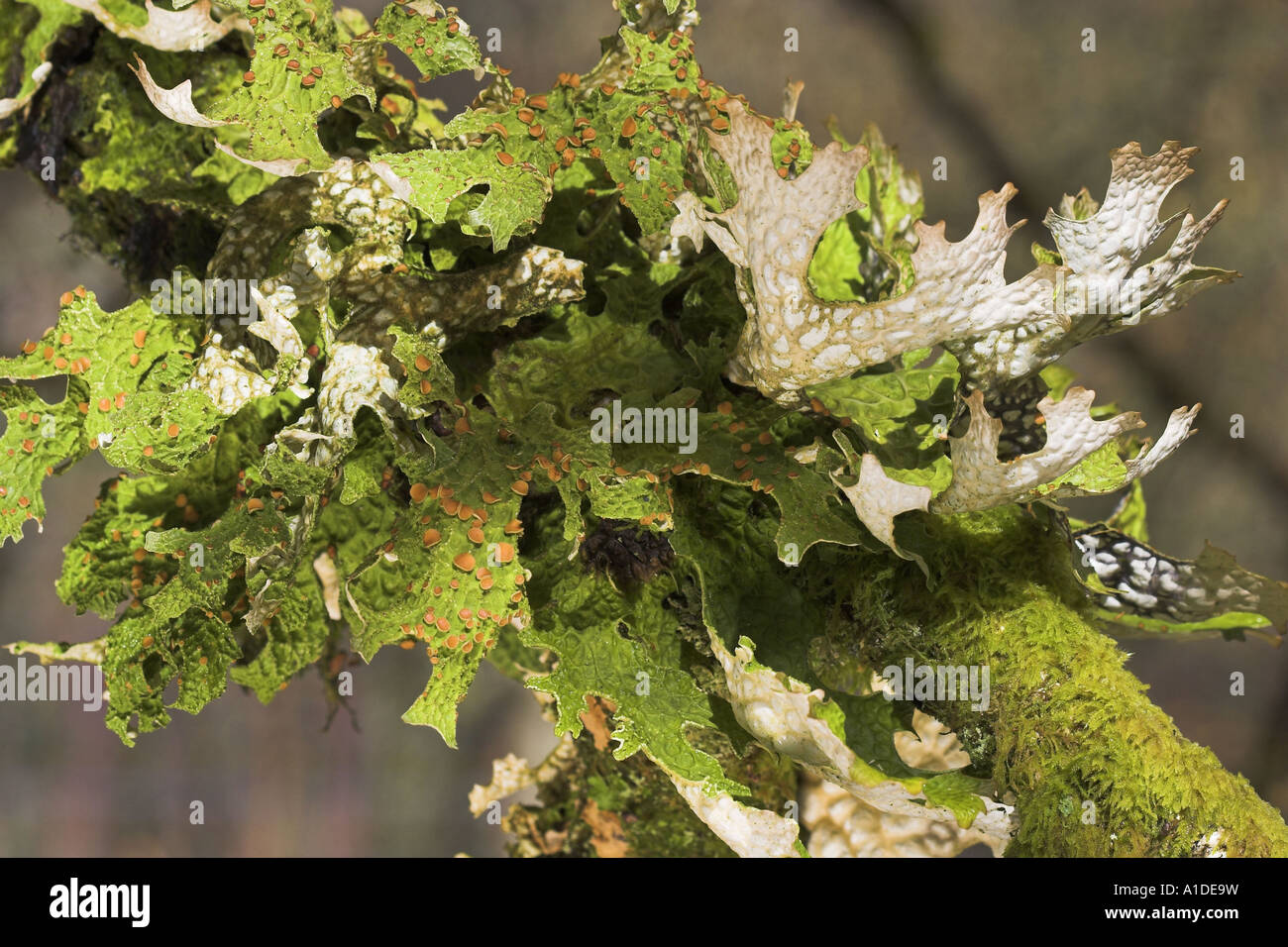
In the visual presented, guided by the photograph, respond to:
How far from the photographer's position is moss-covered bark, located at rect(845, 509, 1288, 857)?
0.64 m

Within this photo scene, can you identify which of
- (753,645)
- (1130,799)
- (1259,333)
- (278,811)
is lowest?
(278,811)

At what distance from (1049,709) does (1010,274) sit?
3.35ft

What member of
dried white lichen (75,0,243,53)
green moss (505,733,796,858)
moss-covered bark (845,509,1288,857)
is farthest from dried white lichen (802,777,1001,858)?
dried white lichen (75,0,243,53)

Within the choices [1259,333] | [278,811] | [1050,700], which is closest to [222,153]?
[1050,700]

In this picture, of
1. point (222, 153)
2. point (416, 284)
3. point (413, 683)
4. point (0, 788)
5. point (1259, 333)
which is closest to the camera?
point (416, 284)

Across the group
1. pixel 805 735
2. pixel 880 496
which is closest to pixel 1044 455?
pixel 880 496

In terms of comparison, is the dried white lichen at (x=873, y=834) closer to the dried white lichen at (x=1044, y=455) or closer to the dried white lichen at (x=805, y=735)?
the dried white lichen at (x=805, y=735)

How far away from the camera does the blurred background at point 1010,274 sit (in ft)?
4.31

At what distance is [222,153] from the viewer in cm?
85

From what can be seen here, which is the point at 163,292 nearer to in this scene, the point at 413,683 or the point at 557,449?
the point at 557,449

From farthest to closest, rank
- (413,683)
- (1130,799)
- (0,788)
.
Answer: (413,683) < (0,788) < (1130,799)

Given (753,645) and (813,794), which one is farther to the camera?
(813,794)

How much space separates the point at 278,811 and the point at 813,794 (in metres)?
1.41

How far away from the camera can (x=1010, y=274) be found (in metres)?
1.56
